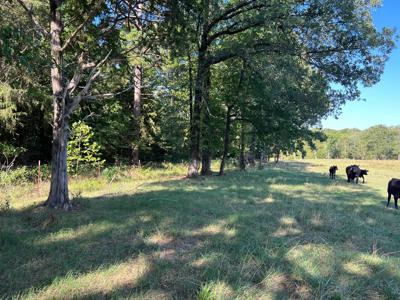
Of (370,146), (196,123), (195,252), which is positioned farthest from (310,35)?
(370,146)

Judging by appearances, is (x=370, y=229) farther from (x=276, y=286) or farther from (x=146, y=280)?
(x=146, y=280)

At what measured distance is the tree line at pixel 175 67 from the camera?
25.5 feet

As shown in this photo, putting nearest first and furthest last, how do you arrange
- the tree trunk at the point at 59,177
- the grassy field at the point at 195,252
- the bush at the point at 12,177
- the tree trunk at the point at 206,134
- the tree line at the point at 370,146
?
the grassy field at the point at 195,252, the tree trunk at the point at 59,177, the bush at the point at 12,177, the tree trunk at the point at 206,134, the tree line at the point at 370,146

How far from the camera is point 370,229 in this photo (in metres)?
7.05

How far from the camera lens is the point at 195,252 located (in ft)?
15.8

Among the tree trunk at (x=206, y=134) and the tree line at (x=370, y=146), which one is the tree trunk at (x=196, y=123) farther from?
the tree line at (x=370, y=146)

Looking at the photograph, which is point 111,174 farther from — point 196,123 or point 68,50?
point 68,50

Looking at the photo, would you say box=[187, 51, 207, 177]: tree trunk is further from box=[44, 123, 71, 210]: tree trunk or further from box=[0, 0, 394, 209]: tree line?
box=[44, 123, 71, 210]: tree trunk

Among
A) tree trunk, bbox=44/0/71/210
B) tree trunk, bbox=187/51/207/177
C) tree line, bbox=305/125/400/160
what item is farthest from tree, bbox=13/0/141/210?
tree line, bbox=305/125/400/160

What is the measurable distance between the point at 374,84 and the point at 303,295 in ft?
45.1

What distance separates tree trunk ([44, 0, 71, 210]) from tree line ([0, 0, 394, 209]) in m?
0.03

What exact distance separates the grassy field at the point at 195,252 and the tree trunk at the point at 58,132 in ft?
1.71

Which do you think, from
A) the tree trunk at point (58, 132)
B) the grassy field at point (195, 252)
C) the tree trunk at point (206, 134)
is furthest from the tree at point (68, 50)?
the tree trunk at point (206, 134)

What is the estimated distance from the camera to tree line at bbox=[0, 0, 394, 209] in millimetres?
7758
